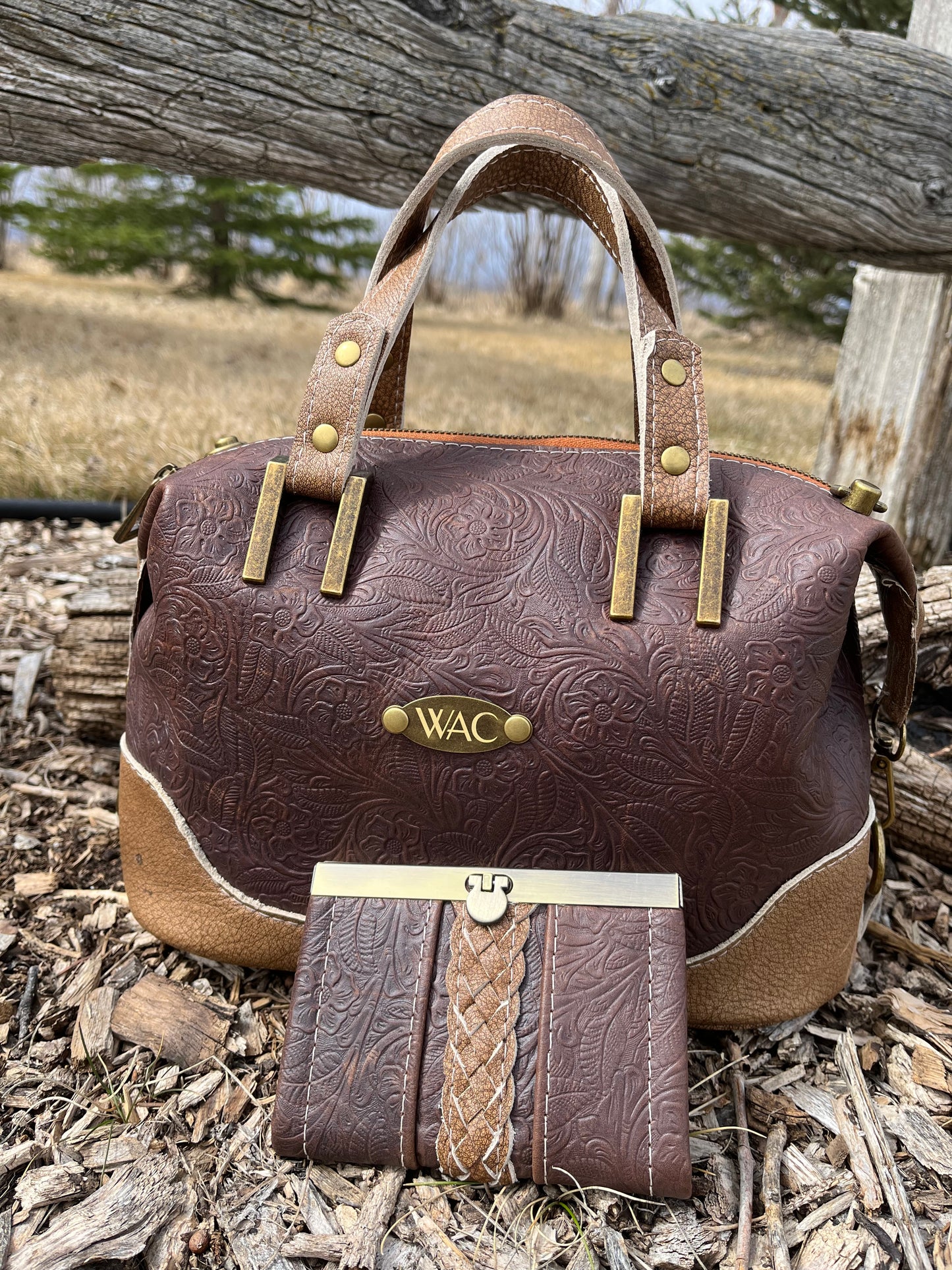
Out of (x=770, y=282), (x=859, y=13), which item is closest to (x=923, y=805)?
(x=859, y=13)

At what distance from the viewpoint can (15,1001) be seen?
132cm

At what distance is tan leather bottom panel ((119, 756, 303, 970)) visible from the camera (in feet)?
4.28

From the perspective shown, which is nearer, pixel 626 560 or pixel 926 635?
pixel 626 560

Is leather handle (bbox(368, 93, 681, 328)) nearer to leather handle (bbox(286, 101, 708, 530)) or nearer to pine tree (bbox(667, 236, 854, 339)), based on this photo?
leather handle (bbox(286, 101, 708, 530))

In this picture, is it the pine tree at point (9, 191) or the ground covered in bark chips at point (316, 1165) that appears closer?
the ground covered in bark chips at point (316, 1165)

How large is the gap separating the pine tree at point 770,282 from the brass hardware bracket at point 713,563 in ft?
16.5

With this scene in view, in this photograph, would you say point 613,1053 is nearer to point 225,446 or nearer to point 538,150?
point 225,446

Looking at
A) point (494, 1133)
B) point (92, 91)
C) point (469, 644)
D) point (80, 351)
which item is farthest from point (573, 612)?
point (80, 351)

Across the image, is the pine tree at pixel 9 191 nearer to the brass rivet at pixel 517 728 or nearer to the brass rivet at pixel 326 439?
the brass rivet at pixel 326 439

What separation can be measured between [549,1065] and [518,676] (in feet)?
1.58

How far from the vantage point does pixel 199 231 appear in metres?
8.52

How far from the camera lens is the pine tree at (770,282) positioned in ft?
20.9

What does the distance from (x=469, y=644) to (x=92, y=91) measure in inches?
58.8

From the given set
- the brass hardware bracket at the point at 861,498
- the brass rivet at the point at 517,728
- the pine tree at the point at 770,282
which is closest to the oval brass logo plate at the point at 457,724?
the brass rivet at the point at 517,728
